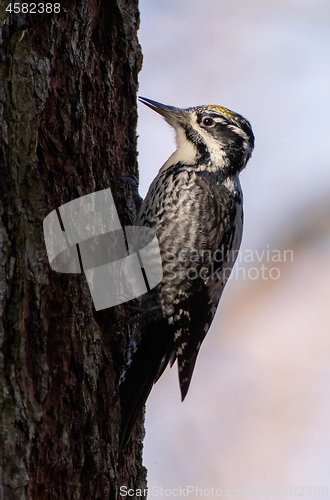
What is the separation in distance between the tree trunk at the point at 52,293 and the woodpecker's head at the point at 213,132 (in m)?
0.84

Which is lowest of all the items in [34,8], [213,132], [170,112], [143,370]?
[143,370]

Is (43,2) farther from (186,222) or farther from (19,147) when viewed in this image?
(186,222)

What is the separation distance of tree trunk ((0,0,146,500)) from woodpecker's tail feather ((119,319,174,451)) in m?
0.08

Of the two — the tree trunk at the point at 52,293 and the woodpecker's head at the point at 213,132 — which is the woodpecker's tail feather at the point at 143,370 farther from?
the woodpecker's head at the point at 213,132

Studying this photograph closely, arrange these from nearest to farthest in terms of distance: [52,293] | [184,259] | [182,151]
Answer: [52,293] < [184,259] < [182,151]

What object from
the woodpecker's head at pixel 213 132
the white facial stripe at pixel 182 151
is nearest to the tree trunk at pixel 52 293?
the white facial stripe at pixel 182 151

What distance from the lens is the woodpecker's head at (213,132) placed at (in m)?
2.92

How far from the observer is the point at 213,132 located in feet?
9.81

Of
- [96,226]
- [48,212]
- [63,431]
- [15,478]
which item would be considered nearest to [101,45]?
[96,226]

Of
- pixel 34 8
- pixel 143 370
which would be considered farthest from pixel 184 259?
pixel 34 8

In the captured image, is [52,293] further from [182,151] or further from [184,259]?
[182,151]

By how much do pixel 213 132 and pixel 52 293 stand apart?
1.73m

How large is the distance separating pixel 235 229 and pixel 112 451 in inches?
53.2

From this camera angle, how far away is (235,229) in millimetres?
2674
